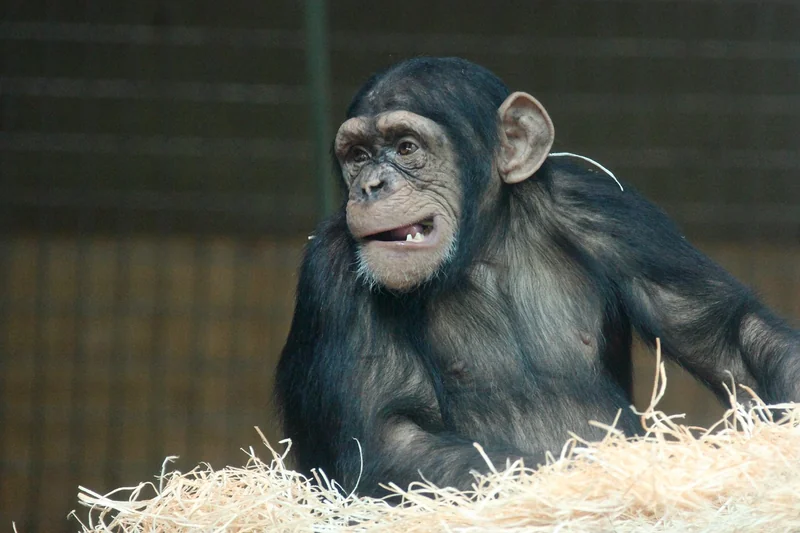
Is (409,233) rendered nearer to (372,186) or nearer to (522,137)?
(372,186)

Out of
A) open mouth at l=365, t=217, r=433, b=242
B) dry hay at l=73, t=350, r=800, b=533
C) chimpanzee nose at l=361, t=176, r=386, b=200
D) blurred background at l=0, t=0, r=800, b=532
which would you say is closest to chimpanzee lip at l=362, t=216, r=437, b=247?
open mouth at l=365, t=217, r=433, b=242

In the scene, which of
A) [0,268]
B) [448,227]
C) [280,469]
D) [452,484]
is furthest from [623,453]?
[0,268]

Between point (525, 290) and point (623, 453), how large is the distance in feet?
4.35

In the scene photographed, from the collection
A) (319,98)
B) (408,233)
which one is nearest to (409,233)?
(408,233)

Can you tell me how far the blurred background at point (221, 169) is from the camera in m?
6.70

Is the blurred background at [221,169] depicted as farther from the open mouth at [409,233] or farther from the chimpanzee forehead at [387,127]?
the open mouth at [409,233]

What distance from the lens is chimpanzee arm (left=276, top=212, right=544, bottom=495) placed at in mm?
3295

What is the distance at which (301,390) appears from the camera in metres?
3.72

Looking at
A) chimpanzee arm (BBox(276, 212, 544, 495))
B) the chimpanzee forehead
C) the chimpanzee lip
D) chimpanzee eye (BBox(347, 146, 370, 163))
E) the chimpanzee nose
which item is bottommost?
chimpanzee arm (BBox(276, 212, 544, 495))

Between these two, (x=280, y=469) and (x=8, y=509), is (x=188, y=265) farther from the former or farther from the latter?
(x=280, y=469)

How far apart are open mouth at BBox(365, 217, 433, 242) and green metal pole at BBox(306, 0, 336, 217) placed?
1.75 metres

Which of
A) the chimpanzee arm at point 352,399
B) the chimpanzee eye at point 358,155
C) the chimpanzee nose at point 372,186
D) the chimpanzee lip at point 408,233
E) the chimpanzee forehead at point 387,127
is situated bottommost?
the chimpanzee arm at point 352,399

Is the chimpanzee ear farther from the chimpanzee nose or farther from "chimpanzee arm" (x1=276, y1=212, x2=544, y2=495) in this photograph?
"chimpanzee arm" (x1=276, y1=212, x2=544, y2=495)

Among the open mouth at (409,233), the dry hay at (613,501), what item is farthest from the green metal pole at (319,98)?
the dry hay at (613,501)
